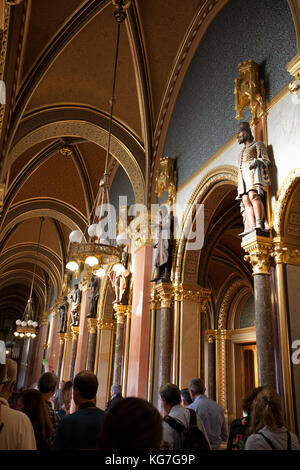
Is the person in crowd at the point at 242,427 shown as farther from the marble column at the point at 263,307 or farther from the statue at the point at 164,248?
the statue at the point at 164,248

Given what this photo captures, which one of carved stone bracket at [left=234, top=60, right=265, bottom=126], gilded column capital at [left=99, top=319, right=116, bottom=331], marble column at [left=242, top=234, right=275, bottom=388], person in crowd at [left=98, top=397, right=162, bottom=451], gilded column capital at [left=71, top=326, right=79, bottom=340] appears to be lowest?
person in crowd at [left=98, top=397, right=162, bottom=451]

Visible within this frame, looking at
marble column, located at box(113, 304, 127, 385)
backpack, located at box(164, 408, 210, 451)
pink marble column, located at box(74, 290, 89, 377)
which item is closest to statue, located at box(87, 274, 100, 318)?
pink marble column, located at box(74, 290, 89, 377)

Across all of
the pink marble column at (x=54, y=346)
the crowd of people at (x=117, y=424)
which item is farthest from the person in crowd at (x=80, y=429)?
the pink marble column at (x=54, y=346)

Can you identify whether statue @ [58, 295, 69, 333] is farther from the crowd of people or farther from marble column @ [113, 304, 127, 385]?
the crowd of people

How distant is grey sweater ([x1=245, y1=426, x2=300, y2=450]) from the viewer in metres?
1.97

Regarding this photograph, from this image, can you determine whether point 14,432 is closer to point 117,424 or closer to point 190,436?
point 117,424

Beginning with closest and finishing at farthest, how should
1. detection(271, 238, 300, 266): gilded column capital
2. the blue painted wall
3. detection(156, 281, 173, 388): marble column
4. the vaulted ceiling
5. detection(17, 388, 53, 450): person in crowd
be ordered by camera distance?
detection(17, 388, 53, 450): person in crowd, detection(271, 238, 300, 266): gilded column capital, the blue painted wall, detection(156, 281, 173, 388): marble column, the vaulted ceiling

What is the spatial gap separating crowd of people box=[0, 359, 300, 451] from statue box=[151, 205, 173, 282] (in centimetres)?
403

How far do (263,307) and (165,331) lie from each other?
286cm

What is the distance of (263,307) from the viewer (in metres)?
4.42

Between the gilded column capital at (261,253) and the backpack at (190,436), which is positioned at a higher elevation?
the gilded column capital at (261,253)

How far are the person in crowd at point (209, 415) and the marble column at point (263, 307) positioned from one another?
0.62m

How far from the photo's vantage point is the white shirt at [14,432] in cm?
180

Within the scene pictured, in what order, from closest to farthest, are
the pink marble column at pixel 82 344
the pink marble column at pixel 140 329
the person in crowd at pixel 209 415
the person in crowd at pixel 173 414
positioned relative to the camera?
the person in crowd at pixel 173 414, the person in crowd at pixel 209 415, the pink marble column at pixel 140 329, the pink marble column at pixel 82 344
